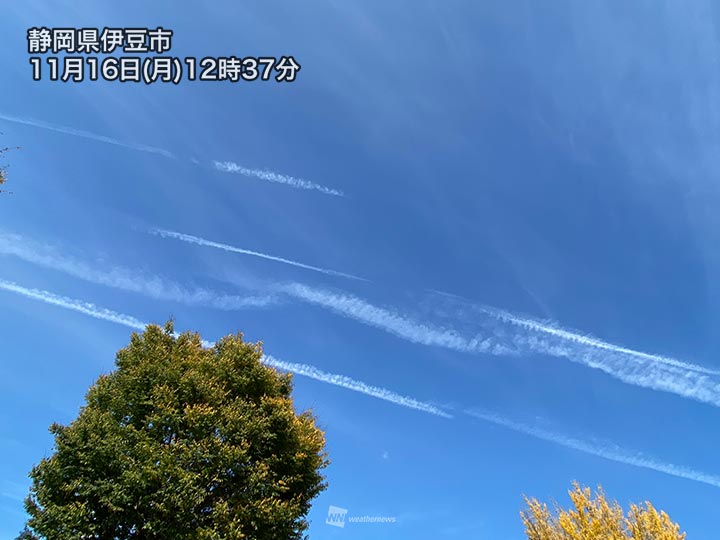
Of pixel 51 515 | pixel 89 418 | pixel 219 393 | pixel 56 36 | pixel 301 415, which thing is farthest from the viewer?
pixel 301 415

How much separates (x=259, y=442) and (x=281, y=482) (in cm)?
146

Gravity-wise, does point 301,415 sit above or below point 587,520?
above

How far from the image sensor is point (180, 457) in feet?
42.3

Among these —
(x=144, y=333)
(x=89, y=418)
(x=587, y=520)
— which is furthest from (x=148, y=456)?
(x=587, y=520)

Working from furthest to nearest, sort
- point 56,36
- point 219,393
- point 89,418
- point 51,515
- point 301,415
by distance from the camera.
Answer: point 301,415, point 56,36, point 219,393, point 89,418, point 51,515

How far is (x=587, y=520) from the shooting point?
48.2 feet

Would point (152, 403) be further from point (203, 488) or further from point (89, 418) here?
point (203, 488)

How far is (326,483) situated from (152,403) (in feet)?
23.1

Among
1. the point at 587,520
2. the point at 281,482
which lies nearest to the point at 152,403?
the point at 281,482

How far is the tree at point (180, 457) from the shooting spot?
40.0 feet

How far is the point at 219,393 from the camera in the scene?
573 inches

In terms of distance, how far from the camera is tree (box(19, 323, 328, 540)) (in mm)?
12203

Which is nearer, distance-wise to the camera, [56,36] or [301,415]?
[56,36]

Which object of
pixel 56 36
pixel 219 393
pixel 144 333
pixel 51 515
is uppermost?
pixel 56 36
